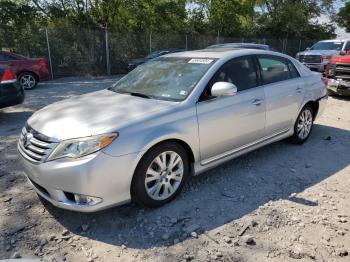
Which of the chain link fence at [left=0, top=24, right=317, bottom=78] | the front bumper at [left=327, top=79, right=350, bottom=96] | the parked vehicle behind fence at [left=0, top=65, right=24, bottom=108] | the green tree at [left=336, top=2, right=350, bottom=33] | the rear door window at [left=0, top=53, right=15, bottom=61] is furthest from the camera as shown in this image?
the green tree at [left=336, top=2, right=350, bottom=33]

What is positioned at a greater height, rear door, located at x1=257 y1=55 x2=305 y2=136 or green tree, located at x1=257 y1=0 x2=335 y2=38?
green tree, located at x1=257 y1=0 x2=335 y2=38

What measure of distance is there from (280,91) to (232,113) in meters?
1.18

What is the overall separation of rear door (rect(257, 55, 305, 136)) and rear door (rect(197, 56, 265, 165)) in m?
0.18

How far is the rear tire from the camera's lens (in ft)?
40.4

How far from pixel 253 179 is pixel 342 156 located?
1.78m

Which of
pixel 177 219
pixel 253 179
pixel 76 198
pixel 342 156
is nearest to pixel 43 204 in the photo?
pixel 76 198

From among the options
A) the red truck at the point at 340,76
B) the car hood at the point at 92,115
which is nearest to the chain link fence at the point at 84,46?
the red truck at the point at 340,76

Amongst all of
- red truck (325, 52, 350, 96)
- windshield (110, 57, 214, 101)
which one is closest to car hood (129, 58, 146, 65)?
red truck (325, 52, 350, 96)

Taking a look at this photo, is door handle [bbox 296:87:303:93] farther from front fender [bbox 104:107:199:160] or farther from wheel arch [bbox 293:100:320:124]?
front fender [bbox 104:107:199:160]

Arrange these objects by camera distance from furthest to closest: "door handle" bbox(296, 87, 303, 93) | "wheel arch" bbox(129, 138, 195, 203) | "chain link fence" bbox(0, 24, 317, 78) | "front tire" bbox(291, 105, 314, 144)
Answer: "chain link fence" bbox(0, 24, 317, 78) < "front tire" bbox(291, 105, 314, 144) < "door handle" bbox(296, 87, 303, 93) < "wheel arch" bbox(129, 138, 195, 203)

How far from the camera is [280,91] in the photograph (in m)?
5.21

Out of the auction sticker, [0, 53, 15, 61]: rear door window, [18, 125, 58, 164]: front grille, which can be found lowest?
[18, 125, 58, 164]: front grille

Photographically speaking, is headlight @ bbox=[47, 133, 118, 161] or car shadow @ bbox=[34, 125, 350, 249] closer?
headlight @ bbox=[47, 133, 118, 161]

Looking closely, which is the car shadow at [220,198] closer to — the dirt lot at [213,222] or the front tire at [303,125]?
the dirt lot at [213,222]
